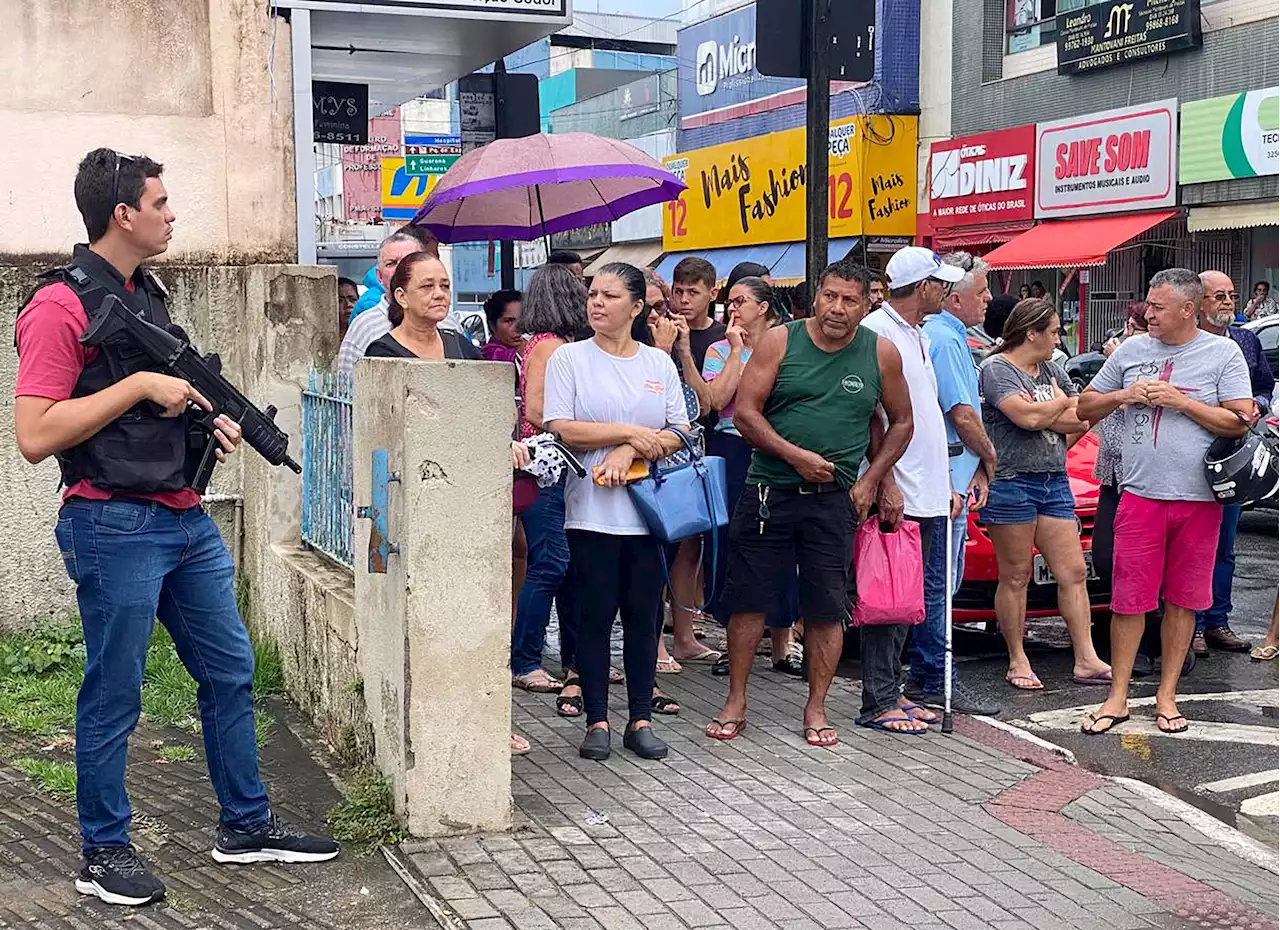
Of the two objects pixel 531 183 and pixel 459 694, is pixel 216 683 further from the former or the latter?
pixel 531 183

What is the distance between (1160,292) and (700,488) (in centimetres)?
233

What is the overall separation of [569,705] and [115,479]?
2.66 meters

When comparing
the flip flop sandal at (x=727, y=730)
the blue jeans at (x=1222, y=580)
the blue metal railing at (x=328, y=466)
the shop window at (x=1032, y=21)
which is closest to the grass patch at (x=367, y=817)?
the blue metal railing at (x=328, y=466)

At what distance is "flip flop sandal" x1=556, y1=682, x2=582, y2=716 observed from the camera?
21.3 feet

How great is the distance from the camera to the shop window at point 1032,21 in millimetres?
23672

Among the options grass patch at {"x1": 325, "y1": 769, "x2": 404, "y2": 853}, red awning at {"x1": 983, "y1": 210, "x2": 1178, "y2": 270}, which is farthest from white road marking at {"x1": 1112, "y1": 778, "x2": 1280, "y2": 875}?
red awning at {"x1": 983, "y1": 210, "x2": 1178, "y2": 270}

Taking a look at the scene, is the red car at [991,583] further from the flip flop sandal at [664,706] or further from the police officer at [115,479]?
the police officer at [115,479]

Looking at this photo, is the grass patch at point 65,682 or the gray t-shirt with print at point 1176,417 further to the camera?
the gray t-shirt with print at point 1176,417

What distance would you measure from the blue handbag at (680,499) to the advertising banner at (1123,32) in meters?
16.6

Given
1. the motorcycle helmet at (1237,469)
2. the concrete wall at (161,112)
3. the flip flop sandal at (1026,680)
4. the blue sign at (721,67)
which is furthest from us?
the blue sign at (721,67)

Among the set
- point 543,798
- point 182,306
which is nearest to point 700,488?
point 543,798

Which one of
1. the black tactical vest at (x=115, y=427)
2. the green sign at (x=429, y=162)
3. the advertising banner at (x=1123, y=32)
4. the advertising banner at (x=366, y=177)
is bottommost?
the black tactical vest at (x=115, y=427)

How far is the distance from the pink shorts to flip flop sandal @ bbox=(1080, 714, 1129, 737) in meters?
0.45

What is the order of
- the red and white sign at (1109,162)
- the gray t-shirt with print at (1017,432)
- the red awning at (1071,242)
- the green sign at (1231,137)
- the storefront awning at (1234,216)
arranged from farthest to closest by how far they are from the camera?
the red awning at (1071,242) → the red and white sign at (1109,162) → the storefront awning at (1234,216) → the green sign at (1231,137) → the gray t-shirt with print at (1017,432)
